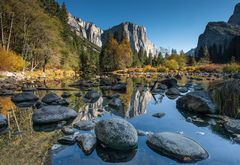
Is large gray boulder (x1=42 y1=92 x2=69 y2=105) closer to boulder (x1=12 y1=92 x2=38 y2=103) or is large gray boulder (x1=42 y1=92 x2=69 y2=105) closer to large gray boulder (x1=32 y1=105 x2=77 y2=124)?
boulder (x1=12 y1=92 x2=38 y2=103)

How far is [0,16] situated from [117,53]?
24996 mm

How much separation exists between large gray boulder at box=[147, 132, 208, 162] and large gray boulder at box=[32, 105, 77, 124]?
2.84m

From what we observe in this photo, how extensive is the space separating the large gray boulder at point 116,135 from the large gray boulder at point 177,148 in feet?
1.41

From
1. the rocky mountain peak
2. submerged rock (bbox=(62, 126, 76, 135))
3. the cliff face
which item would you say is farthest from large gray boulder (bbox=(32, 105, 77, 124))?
the rocky mountain peak

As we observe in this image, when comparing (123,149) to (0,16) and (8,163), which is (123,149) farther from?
Result: (0,16)

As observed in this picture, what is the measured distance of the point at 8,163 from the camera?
328 cm

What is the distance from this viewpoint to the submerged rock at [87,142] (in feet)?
12.5

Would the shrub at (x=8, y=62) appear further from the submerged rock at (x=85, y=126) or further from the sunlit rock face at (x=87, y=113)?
the submerged rock at (x=85, y=126)

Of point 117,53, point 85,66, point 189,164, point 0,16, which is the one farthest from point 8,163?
point 117,53

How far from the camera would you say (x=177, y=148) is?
367 cm

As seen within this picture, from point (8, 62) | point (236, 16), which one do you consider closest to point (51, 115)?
point (8, 62)

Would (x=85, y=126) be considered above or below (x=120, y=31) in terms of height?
below

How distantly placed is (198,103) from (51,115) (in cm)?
477

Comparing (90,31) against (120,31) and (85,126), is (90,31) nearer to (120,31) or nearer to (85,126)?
(120,31)
